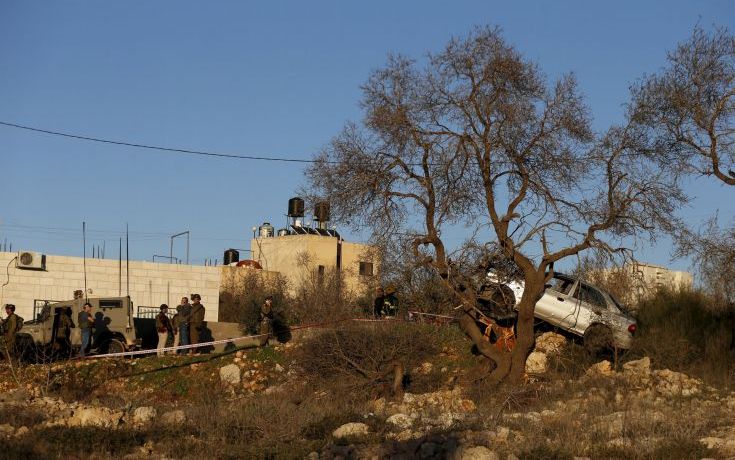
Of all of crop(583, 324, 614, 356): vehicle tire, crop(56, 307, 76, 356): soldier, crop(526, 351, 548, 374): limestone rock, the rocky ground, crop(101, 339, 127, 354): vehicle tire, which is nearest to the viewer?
the rocky ground

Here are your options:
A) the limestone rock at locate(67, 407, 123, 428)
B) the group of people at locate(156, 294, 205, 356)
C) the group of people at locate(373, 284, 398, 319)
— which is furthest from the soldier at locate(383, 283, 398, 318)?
the limestone rock at locate(67, 407, 123, 428)

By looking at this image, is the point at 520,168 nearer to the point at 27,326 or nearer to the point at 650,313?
A: the point at 650,313

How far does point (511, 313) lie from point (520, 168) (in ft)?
11.6

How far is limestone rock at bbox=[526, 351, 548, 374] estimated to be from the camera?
79.0 ft

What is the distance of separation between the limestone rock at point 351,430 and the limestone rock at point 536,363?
27.6ft

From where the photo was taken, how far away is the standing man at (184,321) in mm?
28453

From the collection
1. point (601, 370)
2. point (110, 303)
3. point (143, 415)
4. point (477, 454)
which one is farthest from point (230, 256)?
point (477, 454)

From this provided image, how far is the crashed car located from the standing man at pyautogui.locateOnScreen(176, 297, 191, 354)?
8969 mm

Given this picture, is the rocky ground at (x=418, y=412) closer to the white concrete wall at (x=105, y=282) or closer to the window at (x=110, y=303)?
A: the window at (x=110, y=303)

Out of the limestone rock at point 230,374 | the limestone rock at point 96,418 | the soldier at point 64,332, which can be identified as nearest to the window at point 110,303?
the soldier at point 64,332

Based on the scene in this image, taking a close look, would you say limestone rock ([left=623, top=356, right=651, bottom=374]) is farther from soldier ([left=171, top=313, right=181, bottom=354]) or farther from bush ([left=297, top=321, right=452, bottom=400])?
soldier ([left=171, top=313, right=181, bottom=354])

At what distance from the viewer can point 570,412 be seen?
19.2m

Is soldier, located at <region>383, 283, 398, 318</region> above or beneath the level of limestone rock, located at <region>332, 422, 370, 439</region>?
above

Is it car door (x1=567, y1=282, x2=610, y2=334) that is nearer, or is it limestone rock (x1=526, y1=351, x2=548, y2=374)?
limestone rock (x1=526, y1=351, x2=548, y2=374)
